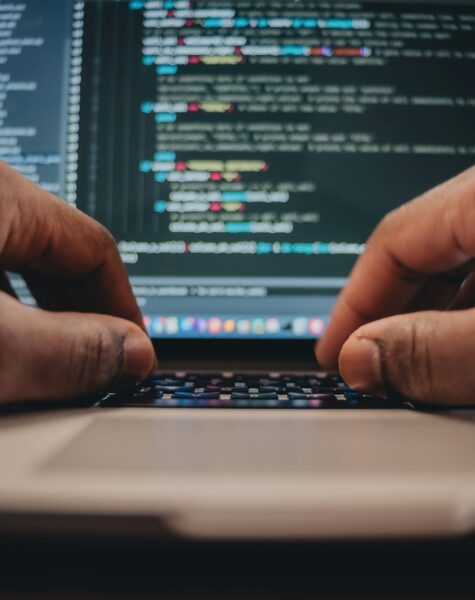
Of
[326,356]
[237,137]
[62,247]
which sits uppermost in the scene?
[237,137]

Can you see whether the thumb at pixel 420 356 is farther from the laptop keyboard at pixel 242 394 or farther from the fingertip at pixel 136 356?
the fingertip at pixel 136 356

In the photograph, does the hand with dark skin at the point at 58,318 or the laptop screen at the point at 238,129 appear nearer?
the hand with dark skin at the point at 58,318

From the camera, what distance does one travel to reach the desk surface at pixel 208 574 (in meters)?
0.14

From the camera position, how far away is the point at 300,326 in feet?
1.75

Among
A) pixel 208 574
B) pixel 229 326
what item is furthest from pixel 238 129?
pixel 208 574

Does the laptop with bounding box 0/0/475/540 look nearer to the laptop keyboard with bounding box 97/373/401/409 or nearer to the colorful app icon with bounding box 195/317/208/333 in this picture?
the colorful app icon with bounding box 195/317/208/333

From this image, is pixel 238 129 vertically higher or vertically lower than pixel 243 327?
higher

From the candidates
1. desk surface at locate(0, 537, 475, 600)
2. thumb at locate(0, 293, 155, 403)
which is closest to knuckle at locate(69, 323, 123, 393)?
thumb at locate(0, 293, 155, 403)

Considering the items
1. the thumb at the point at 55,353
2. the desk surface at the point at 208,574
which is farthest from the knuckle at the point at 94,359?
the desk surface at the point at 208,574

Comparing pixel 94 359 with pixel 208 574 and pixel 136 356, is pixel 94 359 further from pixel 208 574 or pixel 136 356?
pixel 208 574

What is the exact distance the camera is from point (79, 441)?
21 cm

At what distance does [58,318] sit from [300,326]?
320 mm

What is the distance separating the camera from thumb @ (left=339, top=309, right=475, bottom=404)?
0.25m

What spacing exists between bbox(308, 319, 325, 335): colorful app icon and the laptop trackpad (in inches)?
9.9
